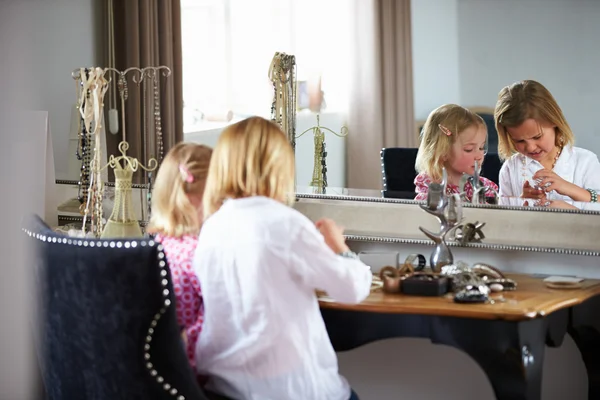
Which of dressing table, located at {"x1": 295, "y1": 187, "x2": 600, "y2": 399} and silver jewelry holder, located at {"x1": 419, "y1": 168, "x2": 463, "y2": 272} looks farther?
silver jewelry holder, located at {"x1": 419, "y1": 168, "x2": 463, "y2": 272}

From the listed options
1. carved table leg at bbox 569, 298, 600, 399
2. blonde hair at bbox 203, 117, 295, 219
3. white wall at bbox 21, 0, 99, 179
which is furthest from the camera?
white wall at bbox 21, 0, 99, 179

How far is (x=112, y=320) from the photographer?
1956mm

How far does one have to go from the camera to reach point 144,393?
199 centimetres

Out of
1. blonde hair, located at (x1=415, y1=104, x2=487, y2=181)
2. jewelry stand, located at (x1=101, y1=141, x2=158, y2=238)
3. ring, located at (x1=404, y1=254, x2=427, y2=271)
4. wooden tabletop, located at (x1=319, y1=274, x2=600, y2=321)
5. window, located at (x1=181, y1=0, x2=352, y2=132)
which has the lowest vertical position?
wooden tabletop, located at (x1=319, y1=274, x2=600, y2=321)

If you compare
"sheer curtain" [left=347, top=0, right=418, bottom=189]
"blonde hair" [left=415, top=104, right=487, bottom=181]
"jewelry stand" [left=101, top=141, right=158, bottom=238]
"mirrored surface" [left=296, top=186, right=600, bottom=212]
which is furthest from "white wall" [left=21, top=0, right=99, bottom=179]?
"blonde hair" [left=415, top=104, right=487, bottom=181]

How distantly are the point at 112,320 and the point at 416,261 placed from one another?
2.97 feet

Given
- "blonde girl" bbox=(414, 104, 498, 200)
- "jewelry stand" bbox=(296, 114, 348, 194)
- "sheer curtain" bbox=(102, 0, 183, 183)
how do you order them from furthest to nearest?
"sheer curtain" bbox=(102, 0, 183, 183) < "jewelry stand" bbox=(296, 114, 348, 194) < "blonde girl" bbox=(414, 104, 498, 200)

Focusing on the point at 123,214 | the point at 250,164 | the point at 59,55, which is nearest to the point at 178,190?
the point at 250,164

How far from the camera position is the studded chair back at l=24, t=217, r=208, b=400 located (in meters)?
1.93

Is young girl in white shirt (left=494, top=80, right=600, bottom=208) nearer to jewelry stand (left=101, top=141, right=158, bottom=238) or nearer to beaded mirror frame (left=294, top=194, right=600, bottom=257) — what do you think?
beaded mirror frame (left=294, top=194, right=600, bottom=257)

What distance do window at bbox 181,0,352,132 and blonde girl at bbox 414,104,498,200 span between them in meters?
0.35

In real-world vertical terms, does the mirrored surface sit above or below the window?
below

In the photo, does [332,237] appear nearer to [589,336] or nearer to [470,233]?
[470,233]

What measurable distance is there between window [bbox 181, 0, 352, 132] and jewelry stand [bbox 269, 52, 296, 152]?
7 cm
